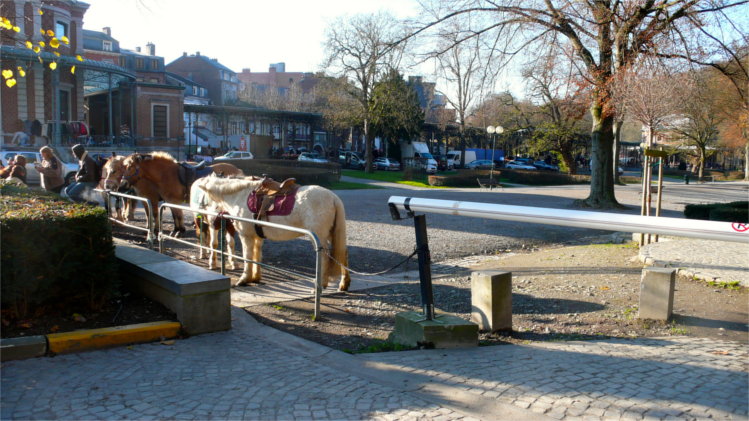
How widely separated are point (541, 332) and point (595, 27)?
15352 mm

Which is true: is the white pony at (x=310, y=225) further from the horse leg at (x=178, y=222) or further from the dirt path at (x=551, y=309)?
the horse leg at (x=178, y=222)

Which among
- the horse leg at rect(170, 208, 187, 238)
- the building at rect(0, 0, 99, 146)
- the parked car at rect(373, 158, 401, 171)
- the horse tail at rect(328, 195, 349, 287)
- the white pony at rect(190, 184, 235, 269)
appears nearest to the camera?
the horse tail at rect(328, 195, 349, 287)

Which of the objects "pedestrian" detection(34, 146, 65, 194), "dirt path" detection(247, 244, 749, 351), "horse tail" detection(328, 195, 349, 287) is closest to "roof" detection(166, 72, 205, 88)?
"pedestrian" detection(34, 146, 65, 194)

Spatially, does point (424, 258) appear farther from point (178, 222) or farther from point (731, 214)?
point (731, 214)

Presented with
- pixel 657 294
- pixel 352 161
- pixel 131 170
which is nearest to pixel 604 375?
pixel 657 294

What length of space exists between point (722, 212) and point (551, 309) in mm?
8469

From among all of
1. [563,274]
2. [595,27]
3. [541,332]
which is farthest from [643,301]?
[595,27]

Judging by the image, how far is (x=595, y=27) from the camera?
18.6 m

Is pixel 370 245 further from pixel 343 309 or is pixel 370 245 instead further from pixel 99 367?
pixel 99 367

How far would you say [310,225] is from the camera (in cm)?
782

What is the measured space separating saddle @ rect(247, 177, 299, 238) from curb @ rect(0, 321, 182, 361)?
2521mm

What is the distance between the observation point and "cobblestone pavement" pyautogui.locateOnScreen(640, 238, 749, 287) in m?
8.33

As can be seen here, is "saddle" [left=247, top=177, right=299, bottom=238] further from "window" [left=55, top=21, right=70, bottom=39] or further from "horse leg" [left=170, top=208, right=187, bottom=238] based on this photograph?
"window" [left=55, top=21, right=70, bottom=39]

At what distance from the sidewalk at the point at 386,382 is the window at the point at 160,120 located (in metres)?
49.9
